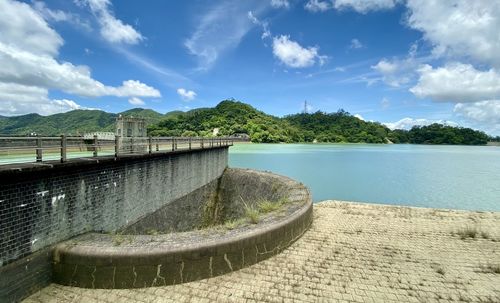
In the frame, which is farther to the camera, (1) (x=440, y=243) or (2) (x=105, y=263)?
(1) (x=440, y=243)

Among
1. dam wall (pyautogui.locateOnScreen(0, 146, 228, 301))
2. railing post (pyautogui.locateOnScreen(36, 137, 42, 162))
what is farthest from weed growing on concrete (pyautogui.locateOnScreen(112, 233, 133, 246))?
railing post (pyautogui.locateOnScreen(36, 137, 42, 162))

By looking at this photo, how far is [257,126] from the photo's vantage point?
112062 millimetres

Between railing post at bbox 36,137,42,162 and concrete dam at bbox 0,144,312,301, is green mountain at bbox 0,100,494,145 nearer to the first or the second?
concrete dam at bbox 0,144,312,301

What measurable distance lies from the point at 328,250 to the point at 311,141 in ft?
443

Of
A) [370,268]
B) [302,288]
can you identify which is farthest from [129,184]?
[370,268]

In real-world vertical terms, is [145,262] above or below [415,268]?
above

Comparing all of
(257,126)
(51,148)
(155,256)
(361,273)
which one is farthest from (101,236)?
(257,126)

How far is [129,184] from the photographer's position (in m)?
9.37

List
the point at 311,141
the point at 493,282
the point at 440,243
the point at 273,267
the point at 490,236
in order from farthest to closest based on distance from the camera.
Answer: the point at 311,141 < the point at 490,236 < the point at 440,243 < the point at 273,267 < the point at 493,282

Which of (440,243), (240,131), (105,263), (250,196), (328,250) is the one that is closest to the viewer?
(105,263)

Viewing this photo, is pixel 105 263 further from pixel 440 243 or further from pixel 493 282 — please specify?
pixel 440 243

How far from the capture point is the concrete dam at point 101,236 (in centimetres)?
534

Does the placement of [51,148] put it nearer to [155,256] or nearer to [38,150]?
[38,150]

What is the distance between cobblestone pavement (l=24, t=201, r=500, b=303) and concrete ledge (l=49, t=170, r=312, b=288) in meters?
0.17
